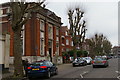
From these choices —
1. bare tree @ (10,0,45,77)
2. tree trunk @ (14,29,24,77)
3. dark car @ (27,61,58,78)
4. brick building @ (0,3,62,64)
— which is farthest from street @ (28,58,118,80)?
brick building @ (0,3,62,64)

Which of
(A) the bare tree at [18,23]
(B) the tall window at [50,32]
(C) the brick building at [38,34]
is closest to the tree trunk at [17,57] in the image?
(A) the bare tree at [18,23]

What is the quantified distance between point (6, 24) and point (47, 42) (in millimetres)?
7614

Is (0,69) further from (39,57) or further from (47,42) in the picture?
(47,42)

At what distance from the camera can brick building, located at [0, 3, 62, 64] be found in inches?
1272

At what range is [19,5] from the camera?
1606 centimetres

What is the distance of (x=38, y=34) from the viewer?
33188 mm

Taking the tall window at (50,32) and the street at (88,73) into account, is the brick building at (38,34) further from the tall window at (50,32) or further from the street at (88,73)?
the street at (88,73)

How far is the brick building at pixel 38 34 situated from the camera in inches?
1272

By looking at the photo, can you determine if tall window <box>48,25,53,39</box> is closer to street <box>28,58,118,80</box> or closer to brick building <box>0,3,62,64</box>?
brick building <box>0,3,62,64</box>

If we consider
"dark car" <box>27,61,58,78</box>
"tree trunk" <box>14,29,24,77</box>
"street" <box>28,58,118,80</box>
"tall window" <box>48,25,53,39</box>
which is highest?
"tall window" <box>48,25,53,39</box>

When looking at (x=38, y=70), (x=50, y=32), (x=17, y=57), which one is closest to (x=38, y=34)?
(x=50, y=32)

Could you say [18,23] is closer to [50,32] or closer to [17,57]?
[17,57]

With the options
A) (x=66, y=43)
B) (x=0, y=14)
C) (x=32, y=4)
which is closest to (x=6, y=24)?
(x=0, y=14)

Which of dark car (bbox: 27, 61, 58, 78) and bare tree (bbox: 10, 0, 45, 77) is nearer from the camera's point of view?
bare tree (bbox: 10, 0, 45, 77)
